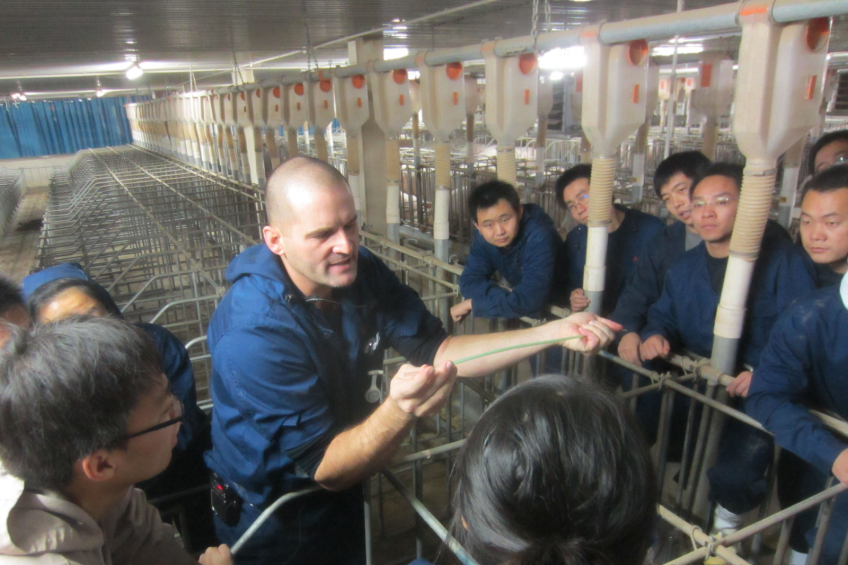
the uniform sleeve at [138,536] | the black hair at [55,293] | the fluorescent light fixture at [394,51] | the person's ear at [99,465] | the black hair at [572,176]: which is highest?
the fluorescent light fixture at [394,51]

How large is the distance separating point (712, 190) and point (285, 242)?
170 centimetres

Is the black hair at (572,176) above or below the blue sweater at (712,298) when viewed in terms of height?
above

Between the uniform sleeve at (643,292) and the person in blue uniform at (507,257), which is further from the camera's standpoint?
the person in blue uniform at (507,257)

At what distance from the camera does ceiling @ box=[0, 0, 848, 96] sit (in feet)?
13.3

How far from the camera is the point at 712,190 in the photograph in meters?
2.22

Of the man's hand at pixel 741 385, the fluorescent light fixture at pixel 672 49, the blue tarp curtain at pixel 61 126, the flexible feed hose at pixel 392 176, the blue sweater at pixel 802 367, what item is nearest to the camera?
the blue sweater at pixel 802 367

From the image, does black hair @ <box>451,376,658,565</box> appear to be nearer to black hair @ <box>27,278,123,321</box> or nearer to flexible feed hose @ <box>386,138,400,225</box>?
black hair @ <box>27,278,123,321</box>

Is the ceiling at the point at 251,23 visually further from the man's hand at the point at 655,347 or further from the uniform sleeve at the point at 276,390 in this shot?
the uniform sleeve at the point at 276,390

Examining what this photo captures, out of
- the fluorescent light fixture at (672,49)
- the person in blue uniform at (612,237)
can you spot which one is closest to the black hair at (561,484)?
the person in blue uniform at (612,237)

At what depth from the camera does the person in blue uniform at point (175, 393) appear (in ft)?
6.88

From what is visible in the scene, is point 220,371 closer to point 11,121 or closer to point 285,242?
point 285,242

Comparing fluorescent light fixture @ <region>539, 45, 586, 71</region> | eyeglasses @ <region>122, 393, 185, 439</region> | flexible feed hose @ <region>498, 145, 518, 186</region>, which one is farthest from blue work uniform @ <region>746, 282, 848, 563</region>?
fluorescent light fixture @ <region>539, 45, 586, 71</region>

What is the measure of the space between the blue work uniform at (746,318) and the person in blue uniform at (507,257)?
562 mm

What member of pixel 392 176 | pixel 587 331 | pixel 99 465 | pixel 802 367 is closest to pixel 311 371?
pixel 99 465
